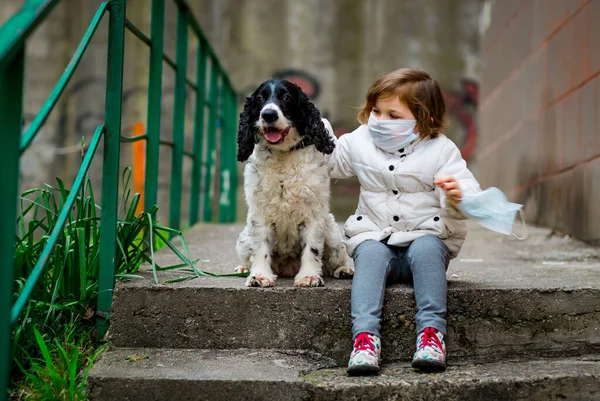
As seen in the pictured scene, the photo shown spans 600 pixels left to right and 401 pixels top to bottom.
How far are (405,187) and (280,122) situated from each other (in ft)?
1.85

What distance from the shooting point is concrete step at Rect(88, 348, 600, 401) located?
222 cm

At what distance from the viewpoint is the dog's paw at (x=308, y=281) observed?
2.65 m

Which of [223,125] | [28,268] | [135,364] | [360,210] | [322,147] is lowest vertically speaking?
[135,364]

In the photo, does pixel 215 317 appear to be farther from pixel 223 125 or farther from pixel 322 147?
pixel 223 125

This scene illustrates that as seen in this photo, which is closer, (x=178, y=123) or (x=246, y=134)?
(x=246, y=134)

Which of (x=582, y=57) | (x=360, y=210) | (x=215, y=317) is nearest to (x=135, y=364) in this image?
(x=215, y=317)

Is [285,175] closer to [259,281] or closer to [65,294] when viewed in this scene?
[259,281]

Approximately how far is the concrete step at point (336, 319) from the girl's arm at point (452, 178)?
1.02ft

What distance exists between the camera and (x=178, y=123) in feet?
14.4

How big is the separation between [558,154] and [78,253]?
11.6ft

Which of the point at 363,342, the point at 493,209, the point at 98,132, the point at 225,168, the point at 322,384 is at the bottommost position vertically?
the point at 322,384

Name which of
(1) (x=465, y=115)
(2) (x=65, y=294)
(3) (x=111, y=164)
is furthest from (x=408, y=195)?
(1) (x=465, y=115)

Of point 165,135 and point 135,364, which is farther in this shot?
point 165,135

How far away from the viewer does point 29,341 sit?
243 centimetres
